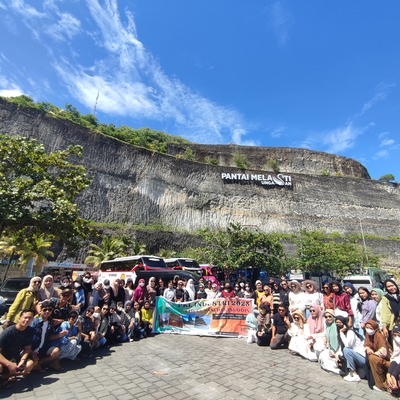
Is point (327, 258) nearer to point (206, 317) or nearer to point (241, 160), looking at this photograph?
point (206, 317)

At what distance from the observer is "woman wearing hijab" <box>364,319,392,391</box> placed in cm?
439

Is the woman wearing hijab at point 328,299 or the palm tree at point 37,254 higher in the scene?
the palm tree at point 37,254

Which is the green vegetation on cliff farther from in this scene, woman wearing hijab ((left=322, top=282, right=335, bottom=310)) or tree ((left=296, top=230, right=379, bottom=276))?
woman wearing hijab ((left=322, top=282, right=335, bottom=310))

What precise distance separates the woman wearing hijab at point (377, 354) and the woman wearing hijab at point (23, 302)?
6.54 metres

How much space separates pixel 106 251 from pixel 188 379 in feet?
69.8

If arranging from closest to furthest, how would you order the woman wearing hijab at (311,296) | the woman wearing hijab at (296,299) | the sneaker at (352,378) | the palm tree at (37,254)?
the sneaker at (352,378), the woman wearing hijab at (311,296), the woman wearing hijab at (296,299), the palm tree at (37,254)

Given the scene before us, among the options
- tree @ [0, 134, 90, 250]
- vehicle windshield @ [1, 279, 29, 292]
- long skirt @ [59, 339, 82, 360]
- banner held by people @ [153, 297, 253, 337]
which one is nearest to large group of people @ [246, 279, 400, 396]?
banner held by people @ [153, 297, 253, 337]

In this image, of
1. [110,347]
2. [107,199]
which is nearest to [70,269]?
[107,199]

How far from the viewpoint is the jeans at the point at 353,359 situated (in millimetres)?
4844

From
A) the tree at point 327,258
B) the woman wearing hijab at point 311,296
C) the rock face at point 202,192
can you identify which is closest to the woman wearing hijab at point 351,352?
the woman wearing hijab at point 311,296

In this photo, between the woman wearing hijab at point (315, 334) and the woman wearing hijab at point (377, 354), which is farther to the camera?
the woman wearing hijab at point (315, 334)

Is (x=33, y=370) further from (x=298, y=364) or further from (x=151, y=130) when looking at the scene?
(x=151, y=130)

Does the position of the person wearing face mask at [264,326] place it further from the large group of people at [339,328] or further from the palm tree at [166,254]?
the palm tree at [166,254]

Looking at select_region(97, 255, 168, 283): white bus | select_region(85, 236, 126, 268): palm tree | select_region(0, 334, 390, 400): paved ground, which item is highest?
select_region(85, 236, 126, 268): palm tree
